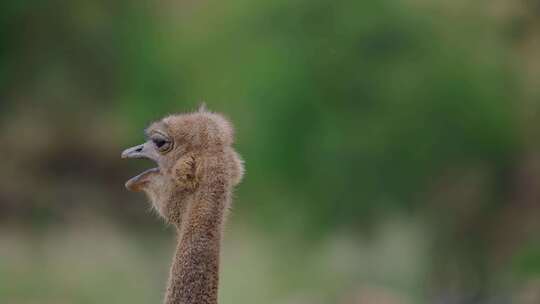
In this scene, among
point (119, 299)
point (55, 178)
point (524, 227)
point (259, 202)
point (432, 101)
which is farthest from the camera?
point (55, 178)

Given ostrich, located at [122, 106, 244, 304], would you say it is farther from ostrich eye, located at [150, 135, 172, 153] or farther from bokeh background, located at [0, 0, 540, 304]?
bokeh background, located at [0, 0, 540, 304]

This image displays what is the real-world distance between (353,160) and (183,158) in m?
8.48

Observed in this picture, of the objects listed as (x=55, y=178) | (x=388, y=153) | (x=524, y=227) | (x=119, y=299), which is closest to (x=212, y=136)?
(x=119, y=299)

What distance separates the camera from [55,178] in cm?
1608

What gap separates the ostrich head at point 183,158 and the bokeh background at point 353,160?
22.6 ft

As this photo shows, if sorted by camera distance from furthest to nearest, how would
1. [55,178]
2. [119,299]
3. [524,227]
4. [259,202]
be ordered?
[55,178] < [524,227] < [259,202] < [119,299]

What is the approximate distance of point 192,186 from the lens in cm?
400

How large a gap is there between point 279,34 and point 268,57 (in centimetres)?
24

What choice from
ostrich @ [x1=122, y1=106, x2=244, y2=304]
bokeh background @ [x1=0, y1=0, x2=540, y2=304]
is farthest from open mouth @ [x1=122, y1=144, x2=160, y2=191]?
bokeh background @ [x1=0, y1=0, x2=540, y2=304]

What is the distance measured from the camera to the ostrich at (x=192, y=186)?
12.8 feet

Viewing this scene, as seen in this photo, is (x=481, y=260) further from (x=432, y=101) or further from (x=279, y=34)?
(x=279, y=34)

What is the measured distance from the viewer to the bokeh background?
475 inches

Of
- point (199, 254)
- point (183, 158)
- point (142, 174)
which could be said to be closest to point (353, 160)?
point (142, 174)

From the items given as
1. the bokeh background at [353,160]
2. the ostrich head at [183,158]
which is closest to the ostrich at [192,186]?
the ostrich head at [183,158]
